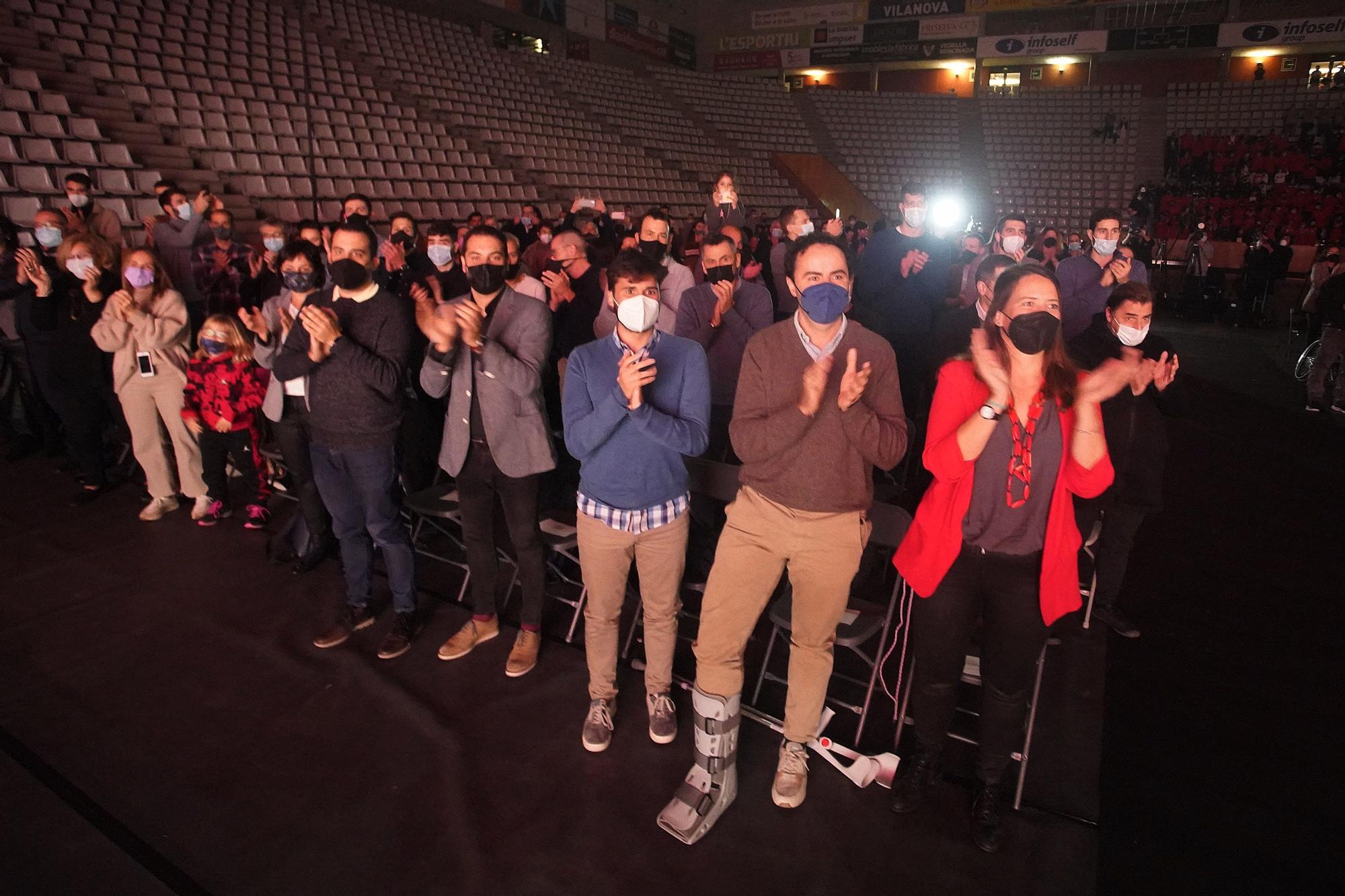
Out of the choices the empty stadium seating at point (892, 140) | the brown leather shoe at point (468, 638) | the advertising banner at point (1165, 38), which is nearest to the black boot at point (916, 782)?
the brown leather shoe at point (468, 638)

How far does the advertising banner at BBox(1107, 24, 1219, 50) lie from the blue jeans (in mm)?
23058

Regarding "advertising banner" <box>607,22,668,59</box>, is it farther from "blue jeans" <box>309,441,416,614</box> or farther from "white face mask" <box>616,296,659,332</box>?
"white face mask" <box>616,296,659,332</box>

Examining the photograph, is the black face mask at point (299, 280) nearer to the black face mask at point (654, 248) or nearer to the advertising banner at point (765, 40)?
the black face mask at point (654, 248)

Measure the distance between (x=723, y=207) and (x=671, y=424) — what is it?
3542 millimetres

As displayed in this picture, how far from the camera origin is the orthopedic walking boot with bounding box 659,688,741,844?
2.16 m

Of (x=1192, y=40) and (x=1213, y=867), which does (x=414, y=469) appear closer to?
(x=1213, y=867)

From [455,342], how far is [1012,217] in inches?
137

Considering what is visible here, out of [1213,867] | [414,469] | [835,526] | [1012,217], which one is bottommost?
[1213,867]

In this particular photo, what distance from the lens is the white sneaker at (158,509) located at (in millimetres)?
4188

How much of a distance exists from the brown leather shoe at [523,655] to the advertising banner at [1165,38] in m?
23.1

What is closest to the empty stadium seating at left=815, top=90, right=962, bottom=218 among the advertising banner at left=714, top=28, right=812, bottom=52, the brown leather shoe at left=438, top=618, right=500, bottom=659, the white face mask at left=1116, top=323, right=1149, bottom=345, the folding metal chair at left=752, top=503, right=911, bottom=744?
the advertising banner at left=714, top=28, right=812, bottom=52

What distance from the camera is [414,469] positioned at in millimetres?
4020

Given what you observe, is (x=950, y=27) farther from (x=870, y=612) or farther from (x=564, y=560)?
(x=870, y=612)

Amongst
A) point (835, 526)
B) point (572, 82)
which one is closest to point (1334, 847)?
point (835, 526)
